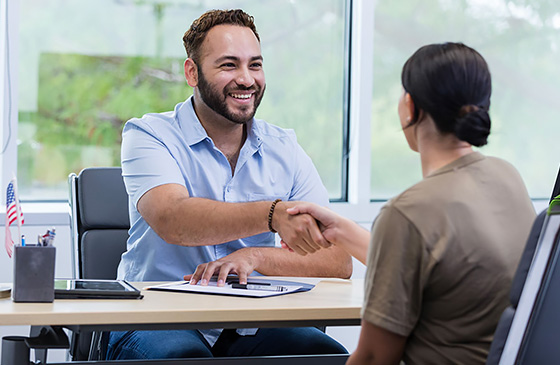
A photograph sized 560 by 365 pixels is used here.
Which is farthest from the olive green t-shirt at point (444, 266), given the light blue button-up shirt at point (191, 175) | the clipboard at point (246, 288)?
the light blue button-up shirt at point (191, 175)

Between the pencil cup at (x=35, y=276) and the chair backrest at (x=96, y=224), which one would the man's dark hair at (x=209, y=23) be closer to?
the chair backrest at (x=96, y=224)

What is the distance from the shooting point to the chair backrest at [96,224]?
2229 millimetres

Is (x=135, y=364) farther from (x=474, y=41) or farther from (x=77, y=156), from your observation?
(x=474, y=41)

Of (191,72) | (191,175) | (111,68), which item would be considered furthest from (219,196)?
(111,68)

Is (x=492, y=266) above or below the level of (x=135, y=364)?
above

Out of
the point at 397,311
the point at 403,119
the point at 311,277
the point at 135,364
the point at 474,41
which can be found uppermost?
the point at 474,41

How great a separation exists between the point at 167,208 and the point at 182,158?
0.83 ft

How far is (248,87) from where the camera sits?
2209mm

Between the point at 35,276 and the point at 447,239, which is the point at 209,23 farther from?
the point at 447,239

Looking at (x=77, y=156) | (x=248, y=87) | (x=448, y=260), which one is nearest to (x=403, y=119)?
(x=448, y=260)

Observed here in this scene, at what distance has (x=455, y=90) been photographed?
1171mm

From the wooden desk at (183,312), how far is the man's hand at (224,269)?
141 millimetres

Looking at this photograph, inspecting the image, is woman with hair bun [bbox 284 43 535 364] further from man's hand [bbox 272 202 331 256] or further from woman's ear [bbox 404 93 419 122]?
man's hand [bbox 272 202 331 256]

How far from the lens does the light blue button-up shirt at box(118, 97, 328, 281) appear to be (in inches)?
81.4
